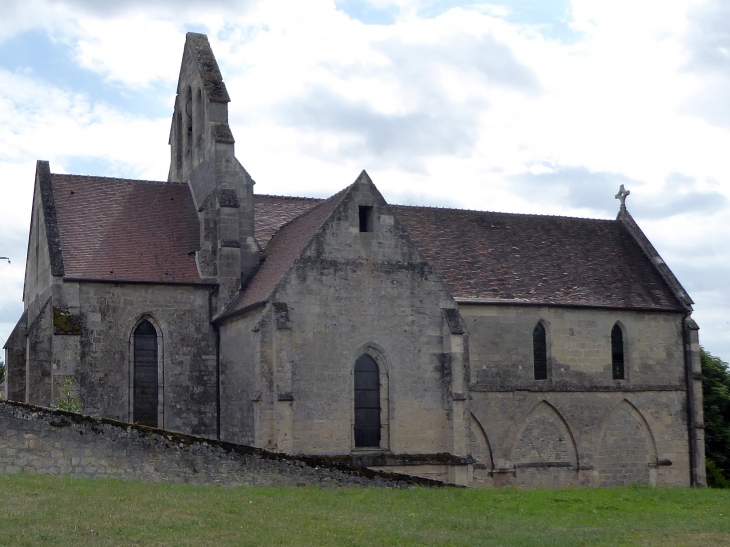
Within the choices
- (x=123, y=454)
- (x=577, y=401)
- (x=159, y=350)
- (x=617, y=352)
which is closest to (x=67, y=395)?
(x=159, y=350)

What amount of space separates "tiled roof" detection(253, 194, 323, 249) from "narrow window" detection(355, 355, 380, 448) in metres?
6.56

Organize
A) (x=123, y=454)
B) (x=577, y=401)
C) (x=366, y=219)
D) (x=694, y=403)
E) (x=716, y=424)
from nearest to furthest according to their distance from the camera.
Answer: (x=123, y=454) → (x=366, y=219) → (x=577, y=401) → (x=694, y=403) → (x=716, y=424)

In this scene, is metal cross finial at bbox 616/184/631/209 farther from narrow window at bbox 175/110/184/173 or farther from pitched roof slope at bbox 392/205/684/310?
narrow window at bbox 175/110/184/173

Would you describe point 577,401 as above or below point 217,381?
below

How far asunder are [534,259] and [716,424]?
35.3ft

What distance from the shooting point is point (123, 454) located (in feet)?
67.8

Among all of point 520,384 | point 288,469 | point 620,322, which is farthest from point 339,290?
point 620,322

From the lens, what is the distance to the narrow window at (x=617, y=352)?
34.5 m

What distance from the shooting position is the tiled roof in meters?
32.2

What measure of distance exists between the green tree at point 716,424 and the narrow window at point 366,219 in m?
18.3

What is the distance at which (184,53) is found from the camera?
3541cm

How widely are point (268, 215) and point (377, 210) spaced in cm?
705

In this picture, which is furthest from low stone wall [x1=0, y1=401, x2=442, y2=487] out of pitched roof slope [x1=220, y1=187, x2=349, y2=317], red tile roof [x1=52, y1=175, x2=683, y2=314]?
red tile roof [x1=52, y1=175, x2=683, y2=314]

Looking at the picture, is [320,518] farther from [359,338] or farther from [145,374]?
[145,374]
